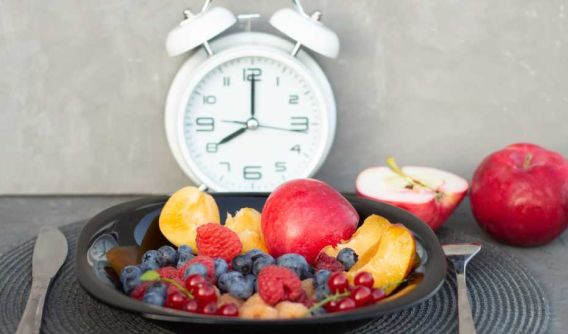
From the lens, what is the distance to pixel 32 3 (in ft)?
4.38

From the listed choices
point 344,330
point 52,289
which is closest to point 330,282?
point 344,330

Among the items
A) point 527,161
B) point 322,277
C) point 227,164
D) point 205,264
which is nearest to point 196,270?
point 205,264

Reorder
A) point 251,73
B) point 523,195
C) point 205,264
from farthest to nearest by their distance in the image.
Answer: point 251,73
point 523,195
point 205,264

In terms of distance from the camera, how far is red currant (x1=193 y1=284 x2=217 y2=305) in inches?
32.6

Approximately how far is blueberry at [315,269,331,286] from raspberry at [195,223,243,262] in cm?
12

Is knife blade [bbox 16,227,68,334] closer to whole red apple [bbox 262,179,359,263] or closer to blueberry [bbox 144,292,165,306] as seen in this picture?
blueberry [bbox 144,292,165,306]

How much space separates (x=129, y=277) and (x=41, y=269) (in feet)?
0.63

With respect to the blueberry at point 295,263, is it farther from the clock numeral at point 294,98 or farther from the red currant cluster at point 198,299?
the clock numeral at point 294,98

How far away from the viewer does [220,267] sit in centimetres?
92

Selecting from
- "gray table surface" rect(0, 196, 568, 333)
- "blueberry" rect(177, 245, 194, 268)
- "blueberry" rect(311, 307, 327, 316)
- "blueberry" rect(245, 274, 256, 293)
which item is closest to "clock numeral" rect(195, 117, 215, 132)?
"gray table surface" rect(0, 196, 568, 333)

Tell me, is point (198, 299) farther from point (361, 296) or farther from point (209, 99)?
point (209, 99)

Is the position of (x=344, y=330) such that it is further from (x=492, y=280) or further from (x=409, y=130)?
(x=409, y=130)

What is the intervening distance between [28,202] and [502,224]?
0.77 m

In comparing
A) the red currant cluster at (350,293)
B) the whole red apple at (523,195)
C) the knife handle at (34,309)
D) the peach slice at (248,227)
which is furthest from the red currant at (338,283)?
the whole red apple at (523,195)
